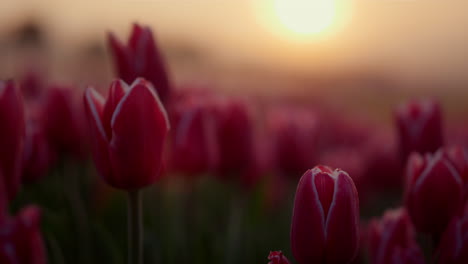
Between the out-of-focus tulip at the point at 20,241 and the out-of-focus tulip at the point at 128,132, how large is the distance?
0.43ft

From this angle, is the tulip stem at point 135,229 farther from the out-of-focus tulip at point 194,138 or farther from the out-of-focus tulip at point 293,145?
the out-of-focus tulip at point 293,145

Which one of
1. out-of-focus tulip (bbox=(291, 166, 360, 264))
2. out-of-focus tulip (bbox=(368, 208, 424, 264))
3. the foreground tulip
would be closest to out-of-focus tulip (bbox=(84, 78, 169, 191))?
the foreground tulip

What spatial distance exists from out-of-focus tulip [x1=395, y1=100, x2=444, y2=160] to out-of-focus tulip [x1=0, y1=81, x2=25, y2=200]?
2.64ft

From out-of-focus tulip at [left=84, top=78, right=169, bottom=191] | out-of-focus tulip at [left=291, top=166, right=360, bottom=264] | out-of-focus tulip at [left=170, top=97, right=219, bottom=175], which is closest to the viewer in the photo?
out-of-focus tulip at [left=291, top=166, right=360, bottom=264]

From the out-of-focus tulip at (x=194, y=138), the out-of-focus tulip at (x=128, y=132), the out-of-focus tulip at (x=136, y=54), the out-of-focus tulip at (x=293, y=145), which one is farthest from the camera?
the out-of-focus tulip at (x=293, y=145)

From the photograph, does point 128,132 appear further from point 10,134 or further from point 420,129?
point 420,129

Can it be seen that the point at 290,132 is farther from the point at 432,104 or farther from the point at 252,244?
the point at 432,104

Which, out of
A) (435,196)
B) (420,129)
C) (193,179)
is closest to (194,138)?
(193,179)

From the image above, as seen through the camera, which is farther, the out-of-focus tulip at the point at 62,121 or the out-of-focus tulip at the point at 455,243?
the out-of-focus tulip at the point at 62,121

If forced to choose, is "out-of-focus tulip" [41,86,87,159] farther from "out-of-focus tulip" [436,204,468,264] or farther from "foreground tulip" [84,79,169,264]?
"out-of-focus tulip" [436,204,468,264]

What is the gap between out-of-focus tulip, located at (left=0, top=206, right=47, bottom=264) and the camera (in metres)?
0.82

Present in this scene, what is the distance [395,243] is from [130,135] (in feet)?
1.55

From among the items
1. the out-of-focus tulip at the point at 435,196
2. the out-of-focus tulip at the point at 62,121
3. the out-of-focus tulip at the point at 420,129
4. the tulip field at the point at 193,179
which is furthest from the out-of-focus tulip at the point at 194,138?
the out-of-focus tulip at the point at 435,196

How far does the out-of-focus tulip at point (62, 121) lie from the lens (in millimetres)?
1499
